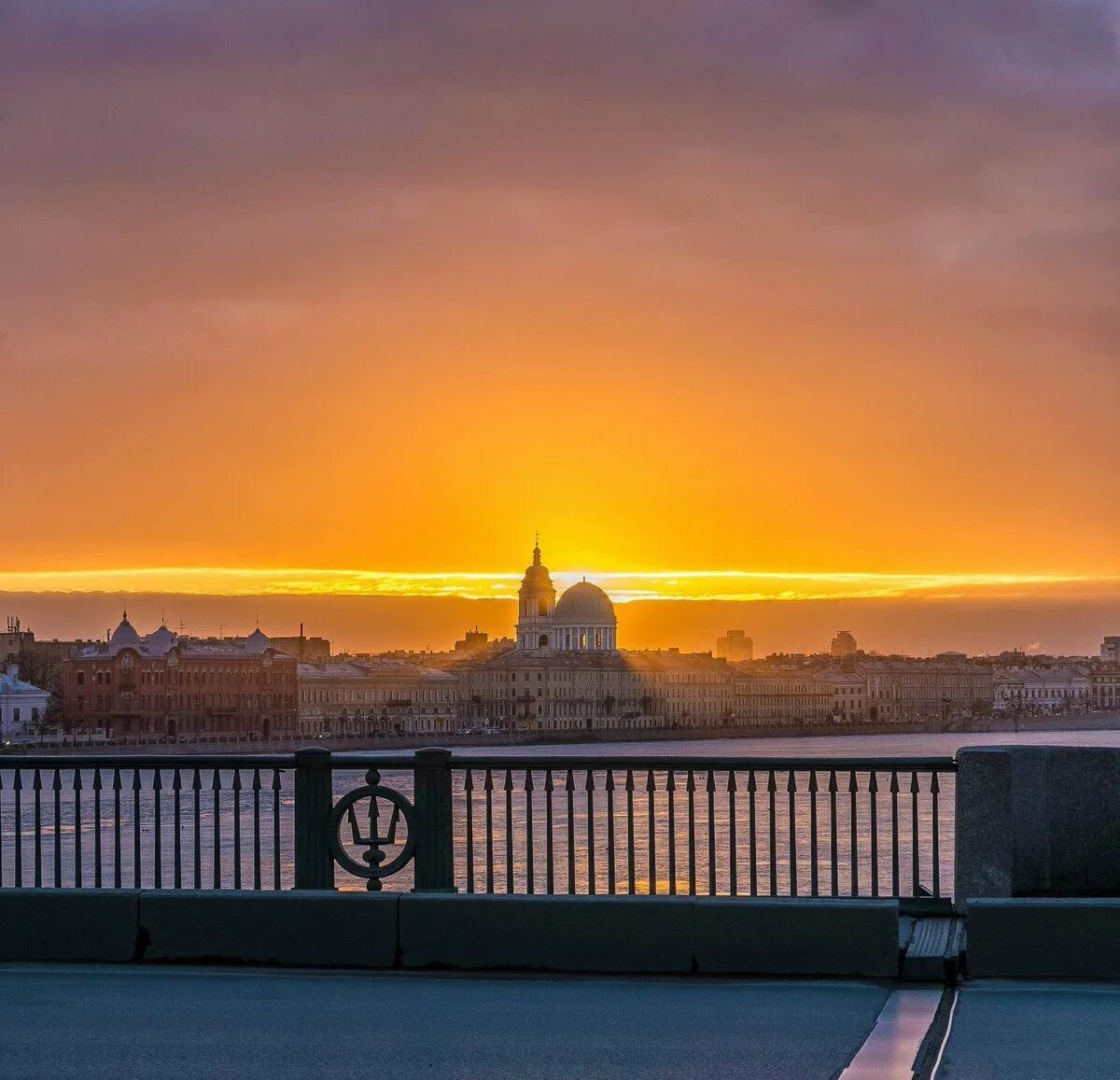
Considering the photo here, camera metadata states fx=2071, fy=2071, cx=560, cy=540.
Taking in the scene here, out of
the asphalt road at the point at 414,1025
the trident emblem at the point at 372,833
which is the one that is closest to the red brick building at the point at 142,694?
the trident emblem at the point at 372,833

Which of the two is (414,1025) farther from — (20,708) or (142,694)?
(142,694)

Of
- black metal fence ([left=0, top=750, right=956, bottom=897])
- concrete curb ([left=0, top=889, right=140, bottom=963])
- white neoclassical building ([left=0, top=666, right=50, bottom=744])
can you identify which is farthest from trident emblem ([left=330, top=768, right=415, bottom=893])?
white neoclassical building ([left=0, top=666, right=50, bottom=744])

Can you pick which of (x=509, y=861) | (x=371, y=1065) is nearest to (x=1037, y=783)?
(x=509, y=861)

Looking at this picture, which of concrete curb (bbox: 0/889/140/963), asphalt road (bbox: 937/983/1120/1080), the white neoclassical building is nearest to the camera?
asphalt road (bbox: 937/983/1120/1080)

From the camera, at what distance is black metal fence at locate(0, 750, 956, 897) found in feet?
38.1

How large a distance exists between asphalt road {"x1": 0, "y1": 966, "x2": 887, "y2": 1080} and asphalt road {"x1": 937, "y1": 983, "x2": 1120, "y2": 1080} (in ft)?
1.44

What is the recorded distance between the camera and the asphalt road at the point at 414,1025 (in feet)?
26.7

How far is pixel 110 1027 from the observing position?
8.97 meters

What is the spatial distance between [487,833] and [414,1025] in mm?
2720

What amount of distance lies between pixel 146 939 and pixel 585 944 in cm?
234

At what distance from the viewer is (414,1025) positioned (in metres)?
8.99

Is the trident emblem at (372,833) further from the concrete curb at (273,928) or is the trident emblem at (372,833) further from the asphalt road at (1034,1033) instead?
the asphalt road at (1034,1033)

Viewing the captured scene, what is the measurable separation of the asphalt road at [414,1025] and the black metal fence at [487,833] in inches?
38.6

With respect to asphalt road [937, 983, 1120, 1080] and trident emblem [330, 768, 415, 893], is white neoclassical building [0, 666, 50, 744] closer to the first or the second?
trident emblem [330, 768, 415, 893]
